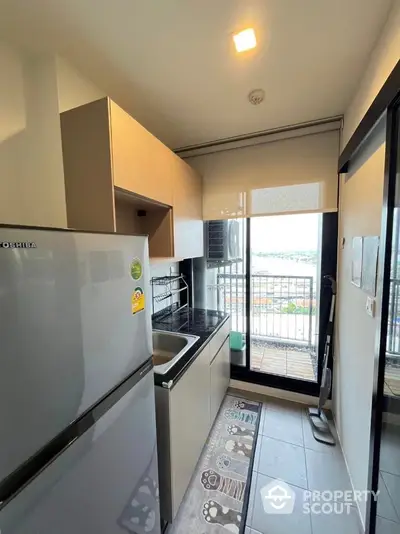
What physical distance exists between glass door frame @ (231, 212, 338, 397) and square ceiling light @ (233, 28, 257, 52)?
1385mm

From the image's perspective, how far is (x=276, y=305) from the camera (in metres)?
3.13

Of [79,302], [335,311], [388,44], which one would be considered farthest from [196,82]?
[335,311]

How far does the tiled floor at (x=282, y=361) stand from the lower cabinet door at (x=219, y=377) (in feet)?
1.46

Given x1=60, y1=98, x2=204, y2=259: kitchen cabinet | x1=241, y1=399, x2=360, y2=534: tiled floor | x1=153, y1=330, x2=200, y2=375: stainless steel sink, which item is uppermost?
x1=60, y1=98, x2=204, y2=259: kitchen cabinet

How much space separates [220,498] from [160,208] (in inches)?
78.2

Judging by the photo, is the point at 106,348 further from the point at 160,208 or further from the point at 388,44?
the point at 388,44

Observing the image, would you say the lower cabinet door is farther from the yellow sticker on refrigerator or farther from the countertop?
the yellow sticker on refrigerator

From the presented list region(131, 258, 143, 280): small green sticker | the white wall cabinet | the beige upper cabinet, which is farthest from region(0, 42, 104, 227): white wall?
the white wall cabinet

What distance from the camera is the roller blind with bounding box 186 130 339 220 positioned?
202cm

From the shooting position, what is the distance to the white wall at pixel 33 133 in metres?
1.08

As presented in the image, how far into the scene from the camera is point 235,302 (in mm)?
2859

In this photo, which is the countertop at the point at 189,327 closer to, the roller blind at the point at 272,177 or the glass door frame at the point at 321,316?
the glass door frame at the point at 321,316

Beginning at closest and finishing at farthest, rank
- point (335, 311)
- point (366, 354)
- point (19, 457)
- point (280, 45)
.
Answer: point (19, 457)
point (280, 45)
point (366, 354)
point (335, 311)

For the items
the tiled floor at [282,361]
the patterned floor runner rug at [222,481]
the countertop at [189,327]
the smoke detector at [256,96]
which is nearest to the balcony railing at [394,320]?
the countertop at [189,327]
